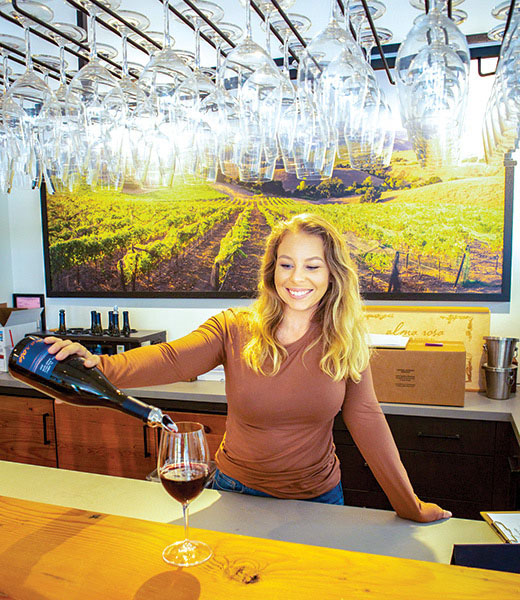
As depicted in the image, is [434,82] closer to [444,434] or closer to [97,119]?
[97,119]

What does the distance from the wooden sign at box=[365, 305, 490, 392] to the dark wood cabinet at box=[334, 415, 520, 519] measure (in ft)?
1.28

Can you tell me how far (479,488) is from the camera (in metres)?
2.44

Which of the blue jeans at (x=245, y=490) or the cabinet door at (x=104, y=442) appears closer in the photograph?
the blue jeans at (x=245, y=490)

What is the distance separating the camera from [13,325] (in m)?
3.32

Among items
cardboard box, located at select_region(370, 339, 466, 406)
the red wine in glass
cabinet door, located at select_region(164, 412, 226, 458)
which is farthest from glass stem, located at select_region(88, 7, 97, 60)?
cabinet door, located at select_region(164, 412, 226, 458)

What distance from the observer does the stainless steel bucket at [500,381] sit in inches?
101

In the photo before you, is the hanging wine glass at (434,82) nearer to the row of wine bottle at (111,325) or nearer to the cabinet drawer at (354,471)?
the cabinet drawer at (354,471)

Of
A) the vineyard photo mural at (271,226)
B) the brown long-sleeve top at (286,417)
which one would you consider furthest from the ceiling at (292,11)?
the brown long-sleeve top at (286,417)

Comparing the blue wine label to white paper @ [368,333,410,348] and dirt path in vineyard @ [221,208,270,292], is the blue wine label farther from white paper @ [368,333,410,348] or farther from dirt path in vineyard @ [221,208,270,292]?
dirt path in vineyard @ [221,208,270,292]

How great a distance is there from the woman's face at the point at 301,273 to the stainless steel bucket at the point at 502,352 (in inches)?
47.9

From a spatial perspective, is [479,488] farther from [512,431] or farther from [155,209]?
[155,209]

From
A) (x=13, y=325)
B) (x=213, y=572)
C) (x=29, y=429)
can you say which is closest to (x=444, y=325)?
(x=213, y=572)

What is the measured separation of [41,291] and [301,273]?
2.56 metres

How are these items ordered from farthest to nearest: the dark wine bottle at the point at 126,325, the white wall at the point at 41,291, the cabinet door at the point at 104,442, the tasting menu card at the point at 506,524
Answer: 1. the white wall at the point at 41,291
2. the dark wine bottle at the point at 126,325
3. the cabinet door at the point at 104,442
4. the tasting menu card at the point at 506,524
